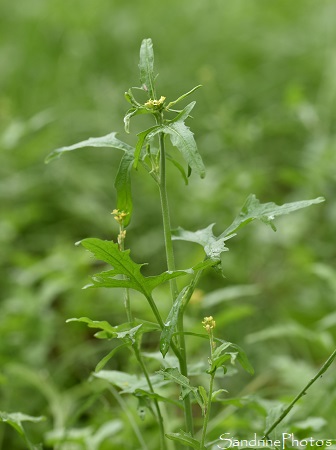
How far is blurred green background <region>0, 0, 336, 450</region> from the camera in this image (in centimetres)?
194

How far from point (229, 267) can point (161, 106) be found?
→ 140 cm

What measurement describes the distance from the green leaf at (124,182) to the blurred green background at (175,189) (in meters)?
0.46

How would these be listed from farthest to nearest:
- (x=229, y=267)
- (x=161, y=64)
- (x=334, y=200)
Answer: (x=161, y=64), (x=334, y=200), (x=229, y=267)

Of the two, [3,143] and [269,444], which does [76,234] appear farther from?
[269,444]

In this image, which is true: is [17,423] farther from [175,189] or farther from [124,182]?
[175,189]

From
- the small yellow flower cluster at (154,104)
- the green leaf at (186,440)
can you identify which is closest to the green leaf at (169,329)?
the green leaf at (186,440)

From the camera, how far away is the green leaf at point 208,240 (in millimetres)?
987

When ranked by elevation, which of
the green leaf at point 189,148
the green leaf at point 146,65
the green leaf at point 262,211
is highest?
the green leaf at point 146,65

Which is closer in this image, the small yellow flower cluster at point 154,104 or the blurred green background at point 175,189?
the small yellow flower cluster at point 154,104

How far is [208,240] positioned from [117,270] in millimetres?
154

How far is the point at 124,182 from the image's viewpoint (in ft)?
3.47

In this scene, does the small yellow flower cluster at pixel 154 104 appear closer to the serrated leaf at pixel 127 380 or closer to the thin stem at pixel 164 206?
the thin stem at pixel 164 206

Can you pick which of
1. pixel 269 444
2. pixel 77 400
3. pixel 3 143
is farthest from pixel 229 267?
pixel 269 444

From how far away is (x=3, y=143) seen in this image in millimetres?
2586
